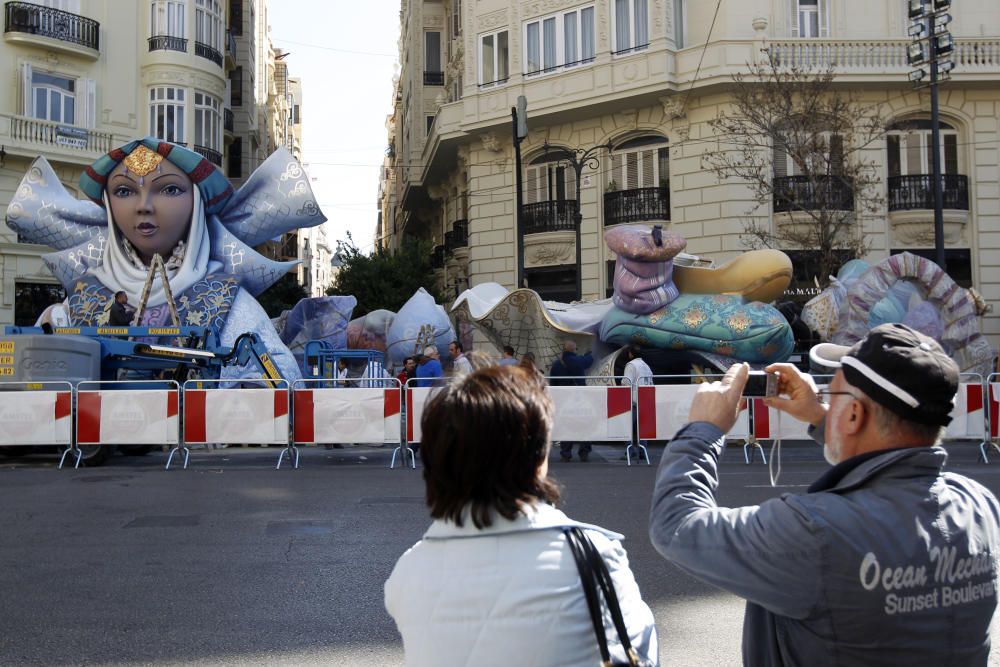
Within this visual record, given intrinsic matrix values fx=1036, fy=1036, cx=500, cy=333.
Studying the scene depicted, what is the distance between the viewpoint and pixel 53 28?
3033cm

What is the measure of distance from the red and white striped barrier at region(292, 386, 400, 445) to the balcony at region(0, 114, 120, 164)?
19.0 meters

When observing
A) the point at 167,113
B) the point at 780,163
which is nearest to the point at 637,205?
the point at 780,163

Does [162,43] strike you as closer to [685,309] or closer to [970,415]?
[685,309]

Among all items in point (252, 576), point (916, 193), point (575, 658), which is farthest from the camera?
point (916, 193)

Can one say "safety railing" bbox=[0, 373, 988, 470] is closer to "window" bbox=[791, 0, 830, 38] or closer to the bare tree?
the bare tree

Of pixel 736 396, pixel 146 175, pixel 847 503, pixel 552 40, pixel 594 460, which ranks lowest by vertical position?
pixel 594 460

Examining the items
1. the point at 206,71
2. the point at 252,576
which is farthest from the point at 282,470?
the point at 206,71

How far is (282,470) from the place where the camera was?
44.0ft

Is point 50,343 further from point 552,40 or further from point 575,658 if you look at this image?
point 552,40

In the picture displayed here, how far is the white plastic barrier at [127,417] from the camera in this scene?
14.0 metres

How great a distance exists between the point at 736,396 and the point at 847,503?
320mm

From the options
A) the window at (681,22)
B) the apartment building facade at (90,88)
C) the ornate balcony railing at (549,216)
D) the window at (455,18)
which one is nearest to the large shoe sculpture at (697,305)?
the ornate balcony railing at (549,216)

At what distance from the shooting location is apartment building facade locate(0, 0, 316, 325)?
29312 millimetres

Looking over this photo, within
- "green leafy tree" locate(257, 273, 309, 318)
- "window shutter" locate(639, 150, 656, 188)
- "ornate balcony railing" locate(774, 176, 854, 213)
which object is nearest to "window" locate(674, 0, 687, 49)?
"window shutter" locate(639, 150, 656, 188)
